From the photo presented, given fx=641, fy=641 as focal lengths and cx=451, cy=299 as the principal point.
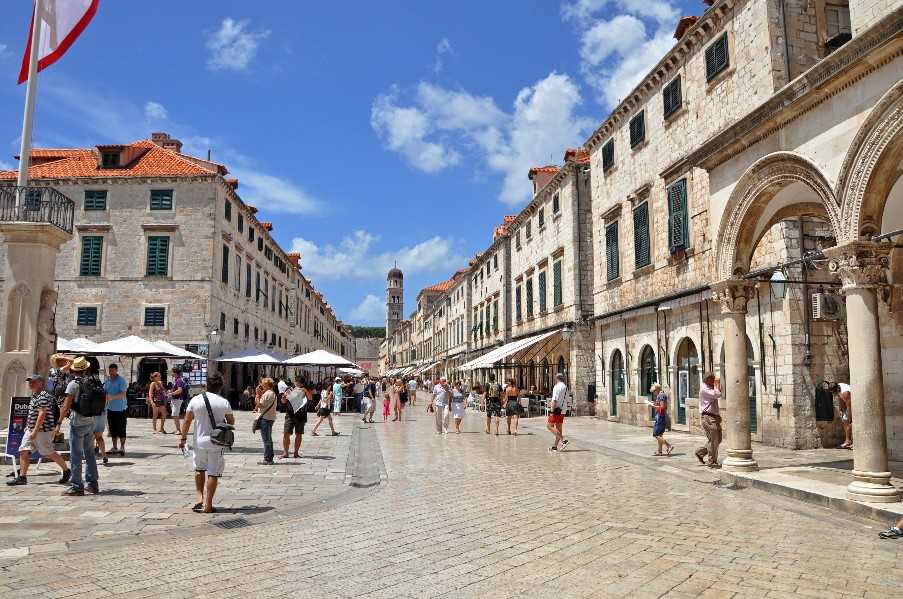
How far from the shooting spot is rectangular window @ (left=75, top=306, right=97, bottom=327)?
2880 centimetres

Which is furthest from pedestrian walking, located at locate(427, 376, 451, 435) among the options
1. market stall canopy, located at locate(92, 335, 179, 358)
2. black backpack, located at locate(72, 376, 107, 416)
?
black backpack, located at locate(72, 376, 107, 416)

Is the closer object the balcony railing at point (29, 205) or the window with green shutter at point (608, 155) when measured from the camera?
the balcony railing at point (29, 205)

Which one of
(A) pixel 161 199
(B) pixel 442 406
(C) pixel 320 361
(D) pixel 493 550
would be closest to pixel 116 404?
(D) pixel 493 550

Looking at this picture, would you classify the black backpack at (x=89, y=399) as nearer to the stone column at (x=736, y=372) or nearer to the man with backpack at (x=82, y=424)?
the man with backpack at (x=82, y=424)

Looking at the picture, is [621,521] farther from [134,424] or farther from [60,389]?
[134,424]

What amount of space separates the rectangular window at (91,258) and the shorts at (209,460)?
25.3 metres

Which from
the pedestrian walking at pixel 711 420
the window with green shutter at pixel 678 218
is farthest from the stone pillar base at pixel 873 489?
the window with green shutter at pixel 678 218

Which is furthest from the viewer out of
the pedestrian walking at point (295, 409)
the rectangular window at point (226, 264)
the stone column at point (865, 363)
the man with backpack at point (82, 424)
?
the rectangular window at point (226, 264)

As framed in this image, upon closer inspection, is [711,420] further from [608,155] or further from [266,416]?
[608,155]

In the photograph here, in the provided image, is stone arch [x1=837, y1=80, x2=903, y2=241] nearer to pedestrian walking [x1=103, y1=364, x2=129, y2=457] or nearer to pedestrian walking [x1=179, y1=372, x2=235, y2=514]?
pedestrian walking [x1=179, y1=372, x2=235, y2=514]

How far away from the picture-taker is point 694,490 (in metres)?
9.40

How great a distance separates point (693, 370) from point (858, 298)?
34.4ft

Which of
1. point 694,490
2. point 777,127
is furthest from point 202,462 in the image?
point 777,127

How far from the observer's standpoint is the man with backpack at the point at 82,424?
8.25 metres
